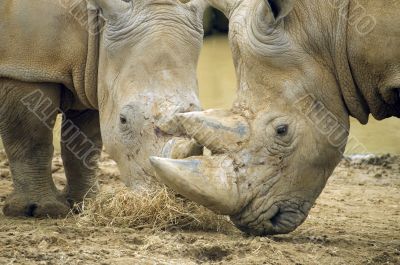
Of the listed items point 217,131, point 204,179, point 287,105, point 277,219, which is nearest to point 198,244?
point 277,219

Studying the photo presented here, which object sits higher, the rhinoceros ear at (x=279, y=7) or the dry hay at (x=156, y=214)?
the rhinoceros ear at (x=279, y=7)

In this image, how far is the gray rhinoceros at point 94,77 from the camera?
7609 millimetres

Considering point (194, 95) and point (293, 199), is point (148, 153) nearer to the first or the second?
point (194, 95)

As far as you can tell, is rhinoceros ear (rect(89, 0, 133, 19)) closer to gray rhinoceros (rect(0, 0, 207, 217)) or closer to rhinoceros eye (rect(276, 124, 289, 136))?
gray rhinoceros (rect(0, 0, 207, 217))

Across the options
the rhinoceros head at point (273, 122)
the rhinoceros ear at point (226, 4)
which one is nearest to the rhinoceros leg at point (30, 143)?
the rhinoceros ear at point (226, 4)

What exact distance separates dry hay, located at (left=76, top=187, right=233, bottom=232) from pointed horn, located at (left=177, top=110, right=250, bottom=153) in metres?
0.99

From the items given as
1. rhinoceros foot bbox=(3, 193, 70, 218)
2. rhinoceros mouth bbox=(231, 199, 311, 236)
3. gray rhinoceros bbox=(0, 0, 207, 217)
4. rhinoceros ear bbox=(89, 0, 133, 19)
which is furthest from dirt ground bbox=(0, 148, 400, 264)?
rhinoceros ear bbox=(89, 0, 133, 19)

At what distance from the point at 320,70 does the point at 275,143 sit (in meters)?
0.49

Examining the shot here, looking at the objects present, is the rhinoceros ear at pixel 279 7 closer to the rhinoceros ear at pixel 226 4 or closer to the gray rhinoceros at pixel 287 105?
the gray rhinoceros at pixel 287 105

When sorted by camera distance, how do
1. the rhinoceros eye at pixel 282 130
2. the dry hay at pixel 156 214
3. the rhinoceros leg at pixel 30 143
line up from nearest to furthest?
1. the rhinoceros eye at pixel 282 130
2. the dry hay at pixel 156 214
3. the rhinoceros leg at pixel 30 143

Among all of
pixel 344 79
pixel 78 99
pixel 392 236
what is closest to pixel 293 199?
pixel 344 79

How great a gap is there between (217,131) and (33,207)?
2.68m

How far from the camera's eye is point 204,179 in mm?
5973

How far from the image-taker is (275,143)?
625 cm
